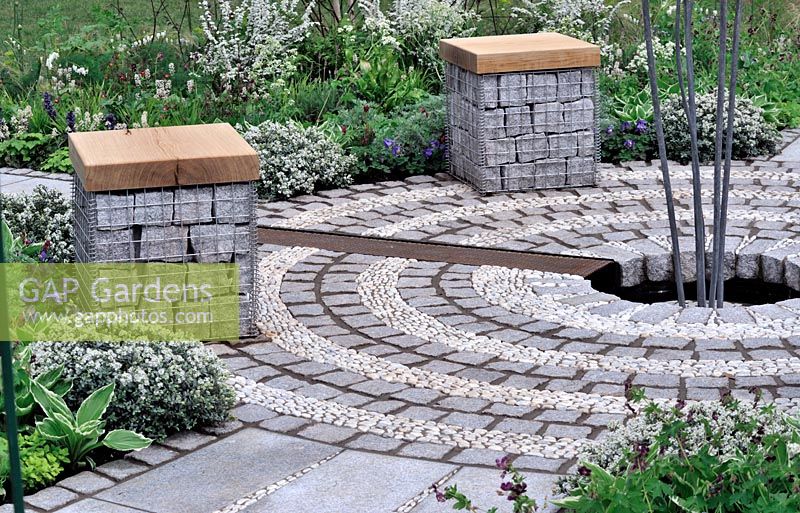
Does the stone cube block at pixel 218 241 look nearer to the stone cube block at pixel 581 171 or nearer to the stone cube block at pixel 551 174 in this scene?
the stone cube block at pixel 551 174

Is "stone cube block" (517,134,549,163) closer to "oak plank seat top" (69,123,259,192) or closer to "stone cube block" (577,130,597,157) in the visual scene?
"stone cube block" (577,130,597,157)

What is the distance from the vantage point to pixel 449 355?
527cm

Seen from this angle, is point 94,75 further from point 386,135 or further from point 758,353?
point 758,353

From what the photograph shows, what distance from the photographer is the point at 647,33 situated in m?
5.43

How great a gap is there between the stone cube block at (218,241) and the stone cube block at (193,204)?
45 mm

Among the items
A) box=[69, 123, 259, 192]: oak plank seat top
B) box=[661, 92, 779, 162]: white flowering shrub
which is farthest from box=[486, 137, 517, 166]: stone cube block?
box=[69, 123, 259, 192]: oak plank seat top

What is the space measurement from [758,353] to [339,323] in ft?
6.22

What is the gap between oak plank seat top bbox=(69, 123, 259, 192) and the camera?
204 inches

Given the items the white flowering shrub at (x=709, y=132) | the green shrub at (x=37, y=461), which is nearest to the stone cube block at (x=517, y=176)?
the white flowering shrub at (x=709, y=132)

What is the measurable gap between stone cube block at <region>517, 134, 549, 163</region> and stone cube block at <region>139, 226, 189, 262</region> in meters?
3.11

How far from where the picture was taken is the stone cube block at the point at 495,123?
7.78m

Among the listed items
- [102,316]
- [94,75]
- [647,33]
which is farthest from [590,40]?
[102,316]

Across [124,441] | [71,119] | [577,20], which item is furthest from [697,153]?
[577,20]

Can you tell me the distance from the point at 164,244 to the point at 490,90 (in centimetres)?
305
